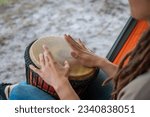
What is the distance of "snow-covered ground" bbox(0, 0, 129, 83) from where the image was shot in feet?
6.45

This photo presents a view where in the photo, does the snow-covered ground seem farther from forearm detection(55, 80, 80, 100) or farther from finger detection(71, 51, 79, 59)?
forearm detection(55, 80, 80, 100)

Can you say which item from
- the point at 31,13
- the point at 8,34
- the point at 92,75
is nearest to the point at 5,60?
the point at 8,34

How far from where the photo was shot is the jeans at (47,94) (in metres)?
1.13

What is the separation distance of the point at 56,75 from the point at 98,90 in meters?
0.20

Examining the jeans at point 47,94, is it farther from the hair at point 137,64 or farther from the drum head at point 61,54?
the hair at point 137,64

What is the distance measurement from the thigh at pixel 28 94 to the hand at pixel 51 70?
0.05 m

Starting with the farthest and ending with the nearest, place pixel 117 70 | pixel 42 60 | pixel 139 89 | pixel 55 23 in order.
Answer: pixel 55 23 < pixel 42 60 < pixel 117 70 < pixel 139 89

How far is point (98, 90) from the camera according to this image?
48.4 inches

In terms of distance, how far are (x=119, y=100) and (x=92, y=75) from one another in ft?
0.93

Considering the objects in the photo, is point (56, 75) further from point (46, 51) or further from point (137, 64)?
point (137, 64)

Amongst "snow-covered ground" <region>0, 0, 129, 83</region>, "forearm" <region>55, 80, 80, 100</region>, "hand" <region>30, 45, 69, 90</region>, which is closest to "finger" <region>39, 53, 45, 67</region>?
"hand" <region>30, 45, 69, 90</region>

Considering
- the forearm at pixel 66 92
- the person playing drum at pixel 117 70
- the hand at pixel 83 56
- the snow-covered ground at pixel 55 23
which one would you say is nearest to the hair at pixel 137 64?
the person playing drum at pixel 117 70

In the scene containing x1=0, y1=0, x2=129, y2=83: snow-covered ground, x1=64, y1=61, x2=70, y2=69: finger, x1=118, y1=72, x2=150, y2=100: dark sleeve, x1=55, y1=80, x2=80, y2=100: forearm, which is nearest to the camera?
x1=118, y1=72, x2=150, y2=100: dark sleeve

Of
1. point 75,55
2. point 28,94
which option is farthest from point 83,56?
point 28,94
